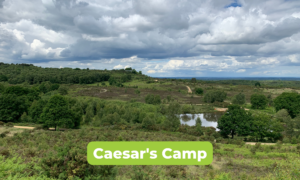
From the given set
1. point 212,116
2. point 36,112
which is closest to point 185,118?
point 212,116

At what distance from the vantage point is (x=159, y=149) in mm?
10195

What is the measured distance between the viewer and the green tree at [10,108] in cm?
3694

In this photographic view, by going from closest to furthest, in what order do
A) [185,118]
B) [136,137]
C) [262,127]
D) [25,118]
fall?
[136,137], [262,127], [25,118], [185,118]

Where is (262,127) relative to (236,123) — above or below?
below

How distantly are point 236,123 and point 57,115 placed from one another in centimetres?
3284

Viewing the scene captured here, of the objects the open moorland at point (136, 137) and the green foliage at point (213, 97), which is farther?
the green foliage at point (213, 97)

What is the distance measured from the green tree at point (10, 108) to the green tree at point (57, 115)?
11.9 meters

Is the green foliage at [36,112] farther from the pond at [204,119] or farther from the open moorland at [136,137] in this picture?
the pond at [204,119]

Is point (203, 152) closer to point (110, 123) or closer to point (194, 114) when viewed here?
point (110, 123)

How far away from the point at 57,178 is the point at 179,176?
803 cm

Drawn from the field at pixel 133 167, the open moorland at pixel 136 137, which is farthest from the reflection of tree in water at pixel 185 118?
the field at pixel 133 167

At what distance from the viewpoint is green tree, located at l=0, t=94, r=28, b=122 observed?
3694cm

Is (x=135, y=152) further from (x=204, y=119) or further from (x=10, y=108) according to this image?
(x=204, y=119)

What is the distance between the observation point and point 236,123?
103ft
